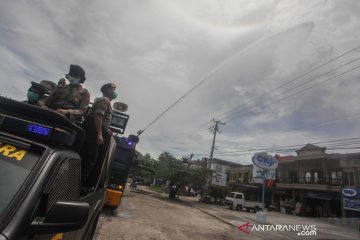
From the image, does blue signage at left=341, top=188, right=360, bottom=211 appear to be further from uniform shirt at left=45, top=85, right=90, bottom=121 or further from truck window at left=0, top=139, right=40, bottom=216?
truck window at left=0, top=139, right=40, bottom=216

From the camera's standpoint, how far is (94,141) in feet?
11.2

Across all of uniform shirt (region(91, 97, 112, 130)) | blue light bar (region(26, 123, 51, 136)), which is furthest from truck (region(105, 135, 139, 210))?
blue light bar (region(26, 123, 51, 136))

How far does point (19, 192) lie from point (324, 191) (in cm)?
3286

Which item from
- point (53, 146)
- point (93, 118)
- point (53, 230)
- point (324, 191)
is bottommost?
point (53, 230)

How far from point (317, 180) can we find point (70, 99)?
34.1 metres

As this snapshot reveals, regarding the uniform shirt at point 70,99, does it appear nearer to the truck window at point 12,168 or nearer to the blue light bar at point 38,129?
the blue light bar at point 38,129

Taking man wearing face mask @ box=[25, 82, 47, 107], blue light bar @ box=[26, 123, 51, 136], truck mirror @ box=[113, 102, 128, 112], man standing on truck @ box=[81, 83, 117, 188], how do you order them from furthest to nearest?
truck mirror @ box=[113, 102, 128, 112] < man wearing face mask @ box=[25, 82, 47, 107] < man standing on truck @ box=[81, 83, 117, 188] < blue light bar @ box=[26, 123, 51, 136]

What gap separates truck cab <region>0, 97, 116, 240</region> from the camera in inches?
65.9

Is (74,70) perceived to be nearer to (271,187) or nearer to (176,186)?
(176,186)

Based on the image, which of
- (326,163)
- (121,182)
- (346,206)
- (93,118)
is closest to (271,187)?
(326,163)

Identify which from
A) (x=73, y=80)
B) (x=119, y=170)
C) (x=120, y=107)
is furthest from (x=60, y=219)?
(x=119, y=170)

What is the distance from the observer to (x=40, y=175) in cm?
187

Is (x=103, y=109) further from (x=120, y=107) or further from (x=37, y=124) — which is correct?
(x=120, y=107)

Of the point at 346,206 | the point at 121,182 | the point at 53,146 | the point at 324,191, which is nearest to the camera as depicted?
the point at 53,146
